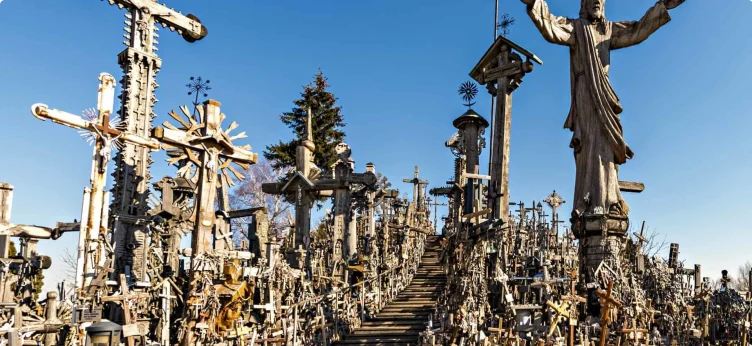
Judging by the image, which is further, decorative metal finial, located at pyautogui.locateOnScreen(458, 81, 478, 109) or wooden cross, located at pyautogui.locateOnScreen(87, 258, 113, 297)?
decorative metal finial, located at pyautogui.locateOnScreen(458, 81, 478, 109)

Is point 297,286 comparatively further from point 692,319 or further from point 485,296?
point 692,319

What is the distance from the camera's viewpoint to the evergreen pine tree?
3525 cm

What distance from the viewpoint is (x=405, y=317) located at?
15.1m

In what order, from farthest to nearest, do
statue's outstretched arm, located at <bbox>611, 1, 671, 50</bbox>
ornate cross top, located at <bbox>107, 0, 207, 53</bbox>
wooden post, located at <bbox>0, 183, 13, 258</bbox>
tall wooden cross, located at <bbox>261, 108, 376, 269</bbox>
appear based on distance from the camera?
tall wooden cross, located at <bbox>261, 108, 376, 269</bbox>, ornate cross top, located at <bbox>107, 0, 207, 53</bbox>, wooden post, located at <bbox>0, 183, 13, 258</bbox>, statue's outstretched arm, located at <bbox>611, 1, 671, 50</bbox>

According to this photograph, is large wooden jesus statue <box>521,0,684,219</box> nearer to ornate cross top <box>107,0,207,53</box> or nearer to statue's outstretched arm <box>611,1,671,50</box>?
statue's outstretched arm <box>611,1,671,50</box>

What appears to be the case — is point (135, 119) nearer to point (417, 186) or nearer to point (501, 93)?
point (501, 93)

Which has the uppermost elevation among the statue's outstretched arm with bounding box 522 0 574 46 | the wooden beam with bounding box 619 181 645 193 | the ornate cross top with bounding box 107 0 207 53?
the ornate cross top with bounding box 107 0 207 53

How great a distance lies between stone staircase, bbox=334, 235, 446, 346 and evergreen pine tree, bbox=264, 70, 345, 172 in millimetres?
16351

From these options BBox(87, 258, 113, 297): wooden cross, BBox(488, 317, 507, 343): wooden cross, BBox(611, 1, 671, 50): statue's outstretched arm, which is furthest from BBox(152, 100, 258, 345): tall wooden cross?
BBox(611, 1, 671, 50): statue's outstretched arm

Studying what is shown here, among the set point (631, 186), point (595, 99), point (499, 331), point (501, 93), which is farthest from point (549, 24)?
point (499, 331)

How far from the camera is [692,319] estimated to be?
528 inches

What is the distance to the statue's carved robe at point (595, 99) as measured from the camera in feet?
40.1

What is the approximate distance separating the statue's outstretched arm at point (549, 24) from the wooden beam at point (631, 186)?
10.2ft

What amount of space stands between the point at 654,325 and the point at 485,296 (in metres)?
3.45
